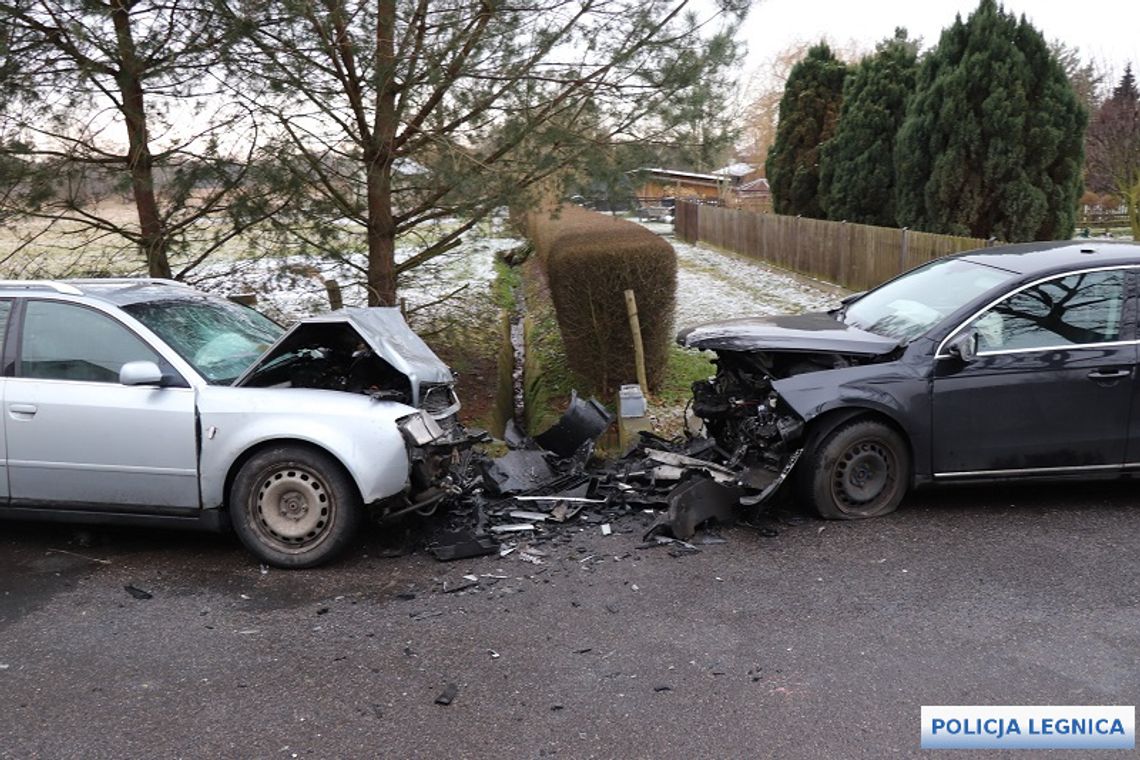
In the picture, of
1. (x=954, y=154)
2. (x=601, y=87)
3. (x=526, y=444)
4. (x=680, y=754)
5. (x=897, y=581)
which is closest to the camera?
(x=680, y=754)

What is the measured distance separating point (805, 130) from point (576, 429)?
1844 centimetres

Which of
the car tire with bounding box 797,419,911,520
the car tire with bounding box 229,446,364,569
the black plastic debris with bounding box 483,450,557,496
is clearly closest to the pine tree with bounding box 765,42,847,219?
the black plastic debris with bounding box 483,450,557,496

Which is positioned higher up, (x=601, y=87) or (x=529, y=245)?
(x=601, y=87)

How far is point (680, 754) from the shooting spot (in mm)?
3256

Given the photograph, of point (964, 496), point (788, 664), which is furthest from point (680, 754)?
point (964, 496)

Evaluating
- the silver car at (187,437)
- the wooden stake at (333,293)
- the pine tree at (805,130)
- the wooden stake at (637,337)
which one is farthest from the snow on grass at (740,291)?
the silver car at (187,437)

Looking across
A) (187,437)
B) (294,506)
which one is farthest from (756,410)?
(187,437)

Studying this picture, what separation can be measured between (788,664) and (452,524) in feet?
8.18

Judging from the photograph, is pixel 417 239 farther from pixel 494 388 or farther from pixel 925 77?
pixel 925 77

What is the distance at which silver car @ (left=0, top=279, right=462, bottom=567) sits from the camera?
5.01 metres

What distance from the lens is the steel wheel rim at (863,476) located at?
5.62 m

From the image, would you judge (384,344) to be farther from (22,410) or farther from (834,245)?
(834,245)

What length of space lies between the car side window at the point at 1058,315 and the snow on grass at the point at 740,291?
18.5ft

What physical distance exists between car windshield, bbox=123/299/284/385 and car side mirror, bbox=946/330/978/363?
435 centimetres
